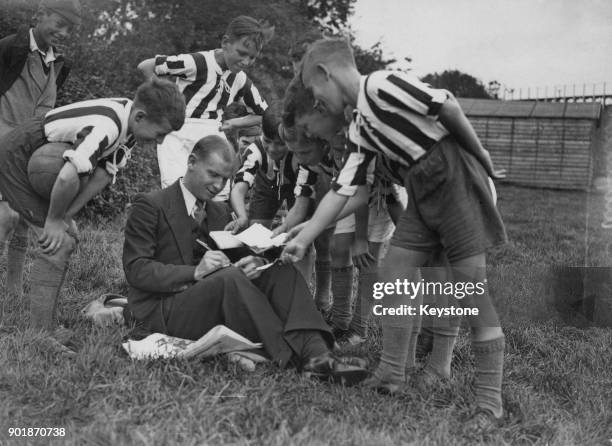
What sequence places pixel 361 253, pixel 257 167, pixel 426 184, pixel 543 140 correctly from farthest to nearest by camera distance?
pixel 543 140, pixel 257 167, pixel 361 253, pixel 426 184

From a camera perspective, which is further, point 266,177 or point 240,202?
point 266,177

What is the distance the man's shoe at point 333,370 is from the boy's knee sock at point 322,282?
1.47 m

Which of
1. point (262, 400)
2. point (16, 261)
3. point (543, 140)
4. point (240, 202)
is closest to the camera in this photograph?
point (262, 400)

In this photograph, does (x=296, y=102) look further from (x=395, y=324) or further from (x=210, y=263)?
(x=395, y=324)

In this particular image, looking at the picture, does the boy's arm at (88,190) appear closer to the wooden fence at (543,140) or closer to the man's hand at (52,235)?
the man's hand at (52,235)

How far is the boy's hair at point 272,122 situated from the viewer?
Result: 438 cm

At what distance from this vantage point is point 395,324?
10.6 ft

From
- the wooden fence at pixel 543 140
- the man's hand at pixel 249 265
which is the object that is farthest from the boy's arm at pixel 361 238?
the wooden fence at pixel 543 140

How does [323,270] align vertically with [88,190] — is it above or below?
below

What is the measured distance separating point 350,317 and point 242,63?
2.00 metres

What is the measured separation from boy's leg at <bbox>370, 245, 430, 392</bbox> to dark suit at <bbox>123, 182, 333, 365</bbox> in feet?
1.12

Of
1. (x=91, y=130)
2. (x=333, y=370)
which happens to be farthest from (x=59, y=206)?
(x=333, y=370)

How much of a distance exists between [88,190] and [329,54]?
1429 mm

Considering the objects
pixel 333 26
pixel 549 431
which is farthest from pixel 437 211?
pixel 333 26
